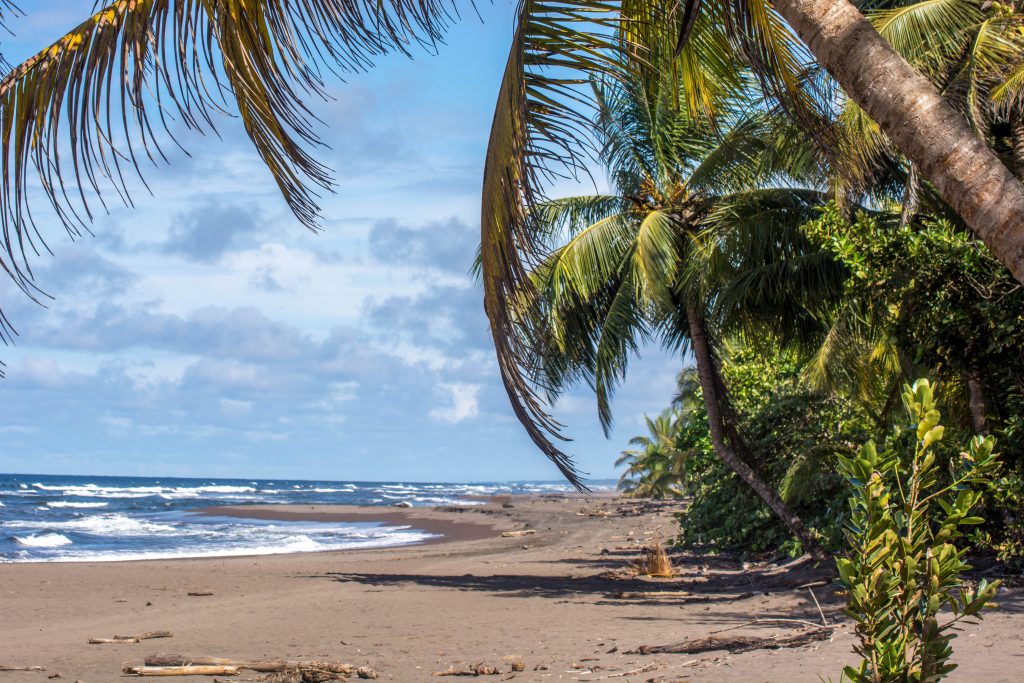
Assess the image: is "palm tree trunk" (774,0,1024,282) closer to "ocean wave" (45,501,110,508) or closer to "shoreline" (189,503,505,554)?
"shoreline" (189,503,505,554)

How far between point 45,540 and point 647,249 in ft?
70.4

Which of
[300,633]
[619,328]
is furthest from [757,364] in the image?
[300,633]

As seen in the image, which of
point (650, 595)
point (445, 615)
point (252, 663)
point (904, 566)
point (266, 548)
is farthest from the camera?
point (266, 548)

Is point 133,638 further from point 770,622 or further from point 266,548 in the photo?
point 266,548

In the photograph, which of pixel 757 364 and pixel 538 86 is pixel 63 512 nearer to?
pixel 757 364

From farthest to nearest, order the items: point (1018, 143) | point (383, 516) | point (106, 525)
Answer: point (383, 516)
point (106, 525)
point (1018, 143)

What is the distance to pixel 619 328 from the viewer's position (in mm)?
13938

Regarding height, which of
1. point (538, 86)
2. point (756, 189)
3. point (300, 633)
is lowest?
point (300, 633)

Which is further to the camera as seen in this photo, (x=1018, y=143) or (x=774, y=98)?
(x=1018, y=143)

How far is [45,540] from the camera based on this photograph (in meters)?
26.3

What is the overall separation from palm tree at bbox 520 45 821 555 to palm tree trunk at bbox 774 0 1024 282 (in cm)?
955

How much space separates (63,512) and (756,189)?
36097 millimetres

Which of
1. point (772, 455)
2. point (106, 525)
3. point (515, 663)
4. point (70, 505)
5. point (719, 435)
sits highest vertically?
point (719, 435)

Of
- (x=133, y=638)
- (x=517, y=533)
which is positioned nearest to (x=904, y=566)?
(x=133, y=638)
